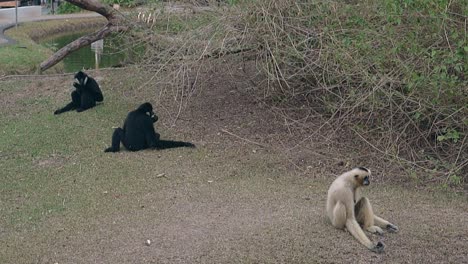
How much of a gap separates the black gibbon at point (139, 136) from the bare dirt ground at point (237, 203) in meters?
0.22

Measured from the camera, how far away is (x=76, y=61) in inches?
1114

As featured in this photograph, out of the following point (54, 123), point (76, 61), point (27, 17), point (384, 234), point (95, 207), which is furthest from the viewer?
point (27, 17)

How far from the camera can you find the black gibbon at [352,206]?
8.05 metres

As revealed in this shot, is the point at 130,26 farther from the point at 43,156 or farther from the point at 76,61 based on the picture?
the point at 76,61

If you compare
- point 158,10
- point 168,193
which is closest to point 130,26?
point 158,10

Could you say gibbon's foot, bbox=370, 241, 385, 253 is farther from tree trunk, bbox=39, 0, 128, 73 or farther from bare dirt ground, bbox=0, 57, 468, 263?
tree trunk, bbox=39, 0, 128, 73

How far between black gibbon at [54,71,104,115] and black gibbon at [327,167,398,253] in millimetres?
8786

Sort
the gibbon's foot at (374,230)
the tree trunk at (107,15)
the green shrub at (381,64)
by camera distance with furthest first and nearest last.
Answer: the tree trunk at (107,15) < the green shrub at (381,64) < the gibbon's foot at (374,230)

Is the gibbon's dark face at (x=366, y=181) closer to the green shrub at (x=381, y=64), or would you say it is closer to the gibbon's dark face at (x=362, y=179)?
the gibbon's dark face at (x=362, y=179)

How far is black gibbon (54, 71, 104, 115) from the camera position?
15.9 meters

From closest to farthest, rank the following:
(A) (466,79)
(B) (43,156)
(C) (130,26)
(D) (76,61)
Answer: (A) (466,79), (B) (43,156), (C) (130,26), (D) (76,61)

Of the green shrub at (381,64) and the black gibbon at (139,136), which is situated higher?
the green shrub at (381,64)

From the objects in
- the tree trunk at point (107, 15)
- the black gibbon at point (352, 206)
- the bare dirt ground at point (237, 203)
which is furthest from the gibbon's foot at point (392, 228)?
the tree trunk at point (107, 15)

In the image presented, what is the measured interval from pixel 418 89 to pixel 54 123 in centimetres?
750
